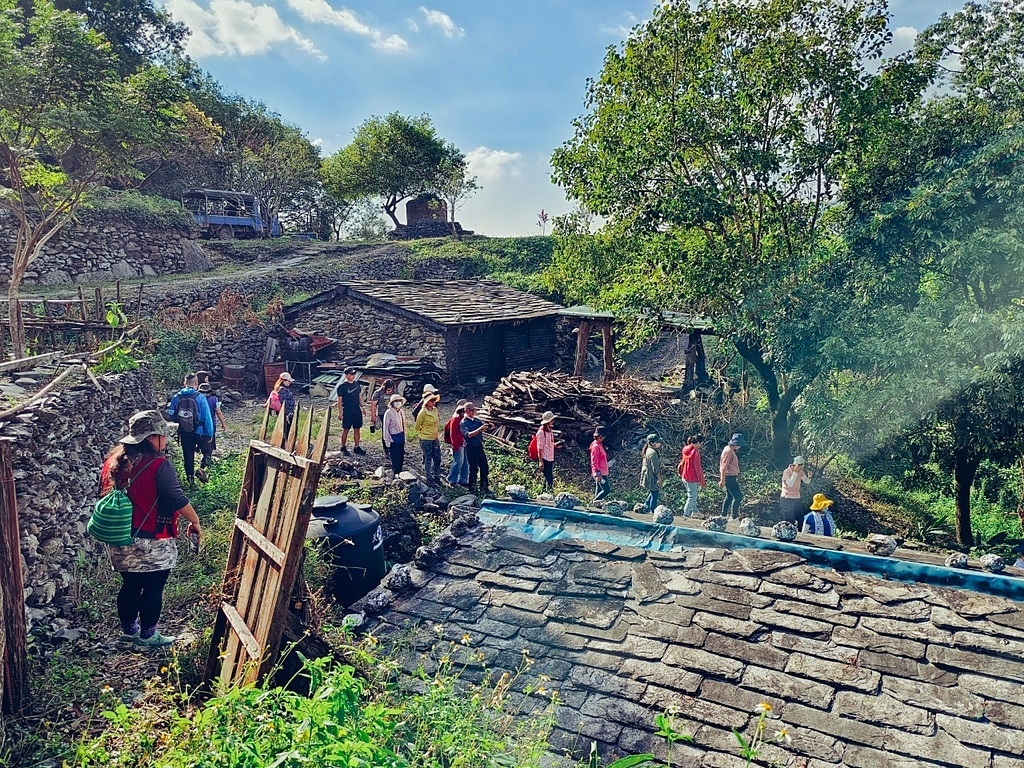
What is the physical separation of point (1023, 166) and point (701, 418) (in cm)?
822

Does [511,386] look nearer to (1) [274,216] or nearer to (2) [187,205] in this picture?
(2) [187,205]

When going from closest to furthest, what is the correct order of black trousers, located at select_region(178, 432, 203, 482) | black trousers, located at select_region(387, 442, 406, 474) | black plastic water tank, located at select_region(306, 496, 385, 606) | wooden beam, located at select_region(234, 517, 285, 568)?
wooden beam, located at select_region(234, 517, 285, 568)
black plastic water tank, located at select_region(306, 496, 385, 606)
black trousers, located at select_region(178, 432, 203, 482)
black trousers, located at select_region(387, 442, 406, 474)

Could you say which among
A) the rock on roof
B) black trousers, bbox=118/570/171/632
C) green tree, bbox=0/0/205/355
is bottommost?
black trousers, bbox=118/570/171/632

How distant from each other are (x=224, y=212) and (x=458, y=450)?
1020 inches

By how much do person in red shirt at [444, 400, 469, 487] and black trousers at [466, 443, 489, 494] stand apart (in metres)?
0.09

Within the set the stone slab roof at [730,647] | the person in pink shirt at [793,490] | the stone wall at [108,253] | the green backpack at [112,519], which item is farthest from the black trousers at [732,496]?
the stone wall at [108,253]

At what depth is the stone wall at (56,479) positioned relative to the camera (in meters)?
6.14

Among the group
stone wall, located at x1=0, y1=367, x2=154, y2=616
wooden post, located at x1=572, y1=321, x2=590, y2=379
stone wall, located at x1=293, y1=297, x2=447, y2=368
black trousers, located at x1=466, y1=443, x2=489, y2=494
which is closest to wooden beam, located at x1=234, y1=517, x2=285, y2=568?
stone wall, located at x1=0, y1=367, x2=154, y2=616

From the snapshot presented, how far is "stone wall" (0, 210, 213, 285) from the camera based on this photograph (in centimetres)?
2009

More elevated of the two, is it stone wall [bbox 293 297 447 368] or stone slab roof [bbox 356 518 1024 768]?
stone wall [bbox 293 297 447 368]

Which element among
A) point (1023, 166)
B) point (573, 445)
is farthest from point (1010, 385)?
point (573, 445)

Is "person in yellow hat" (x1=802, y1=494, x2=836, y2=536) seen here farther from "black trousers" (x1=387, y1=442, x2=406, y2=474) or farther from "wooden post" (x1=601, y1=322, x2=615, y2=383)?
"wooden post" (x1=601, y1=322, x2=615, y2=383)

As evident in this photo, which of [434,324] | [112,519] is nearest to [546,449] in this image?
[112,519]

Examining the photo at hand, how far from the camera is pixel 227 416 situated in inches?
646
